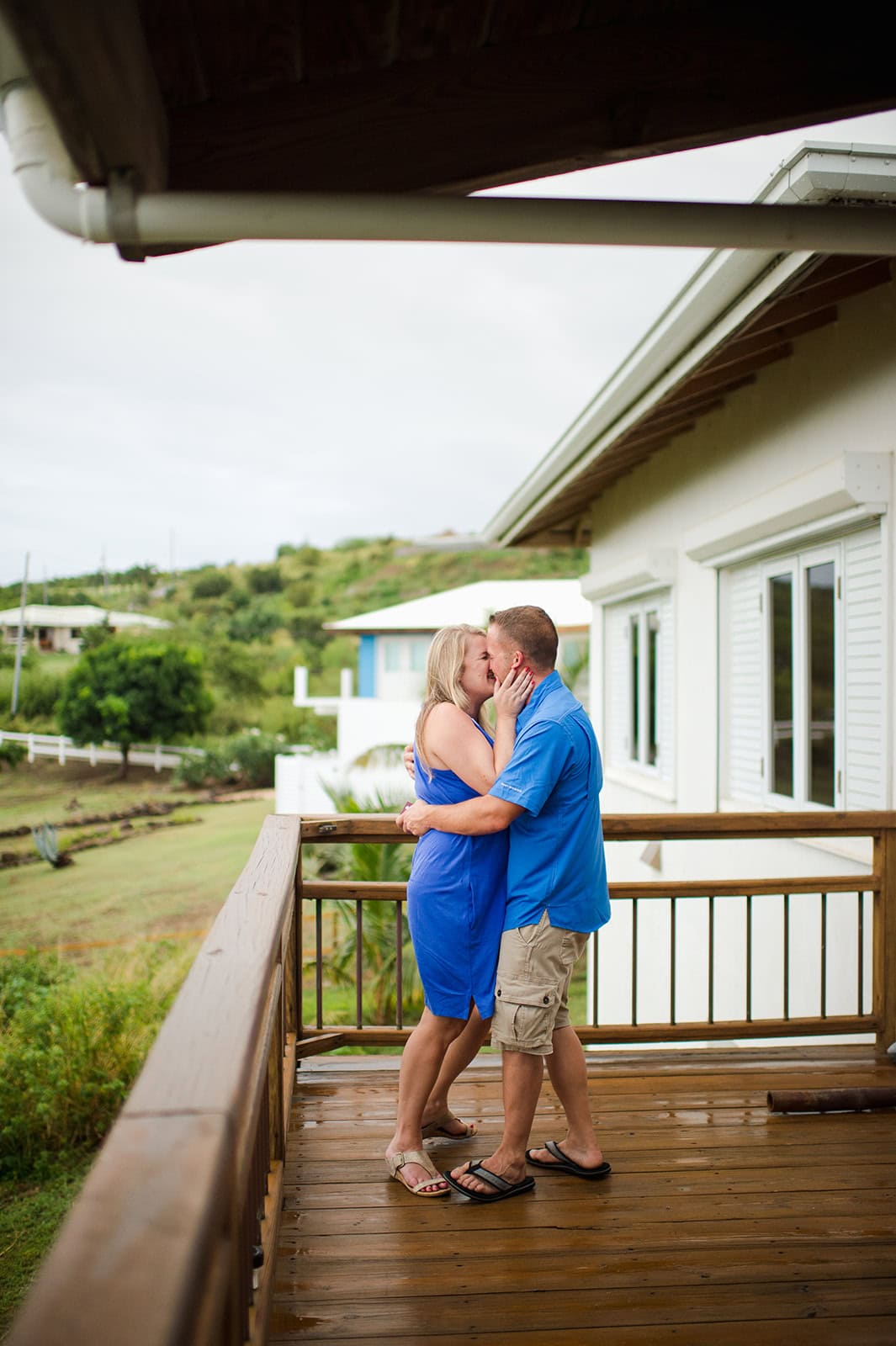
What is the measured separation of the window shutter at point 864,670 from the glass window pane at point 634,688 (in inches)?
164

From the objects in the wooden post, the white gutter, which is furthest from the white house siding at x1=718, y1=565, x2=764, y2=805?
the white gutter

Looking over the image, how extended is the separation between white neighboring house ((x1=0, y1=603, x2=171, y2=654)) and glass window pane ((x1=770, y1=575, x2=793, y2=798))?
4518cm

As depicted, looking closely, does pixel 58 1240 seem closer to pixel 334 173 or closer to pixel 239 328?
pixel 334 173

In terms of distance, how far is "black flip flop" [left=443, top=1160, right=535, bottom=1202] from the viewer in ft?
9.48

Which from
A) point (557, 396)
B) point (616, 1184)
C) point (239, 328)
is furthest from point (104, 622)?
point (616, 1184)

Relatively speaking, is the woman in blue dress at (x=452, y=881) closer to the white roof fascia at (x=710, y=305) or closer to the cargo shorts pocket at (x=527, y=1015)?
the cargo shorts pocket at (x=527, y=1015)

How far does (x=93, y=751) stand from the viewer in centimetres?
4447

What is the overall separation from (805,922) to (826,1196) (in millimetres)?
2608

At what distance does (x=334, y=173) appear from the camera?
95.7 inches

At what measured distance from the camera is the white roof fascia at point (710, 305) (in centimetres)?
320

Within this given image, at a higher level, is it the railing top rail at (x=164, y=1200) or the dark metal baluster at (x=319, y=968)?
the railing top rail at (x=164, y=1200)

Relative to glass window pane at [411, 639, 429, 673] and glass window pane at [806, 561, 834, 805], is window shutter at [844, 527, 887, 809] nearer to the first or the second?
glass window pane at [806, 561, 834, 805]

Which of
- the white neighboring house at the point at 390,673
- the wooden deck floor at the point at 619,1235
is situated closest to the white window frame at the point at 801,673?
the wooden deck floor at the point at 619,1235

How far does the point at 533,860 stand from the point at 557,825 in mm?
119
